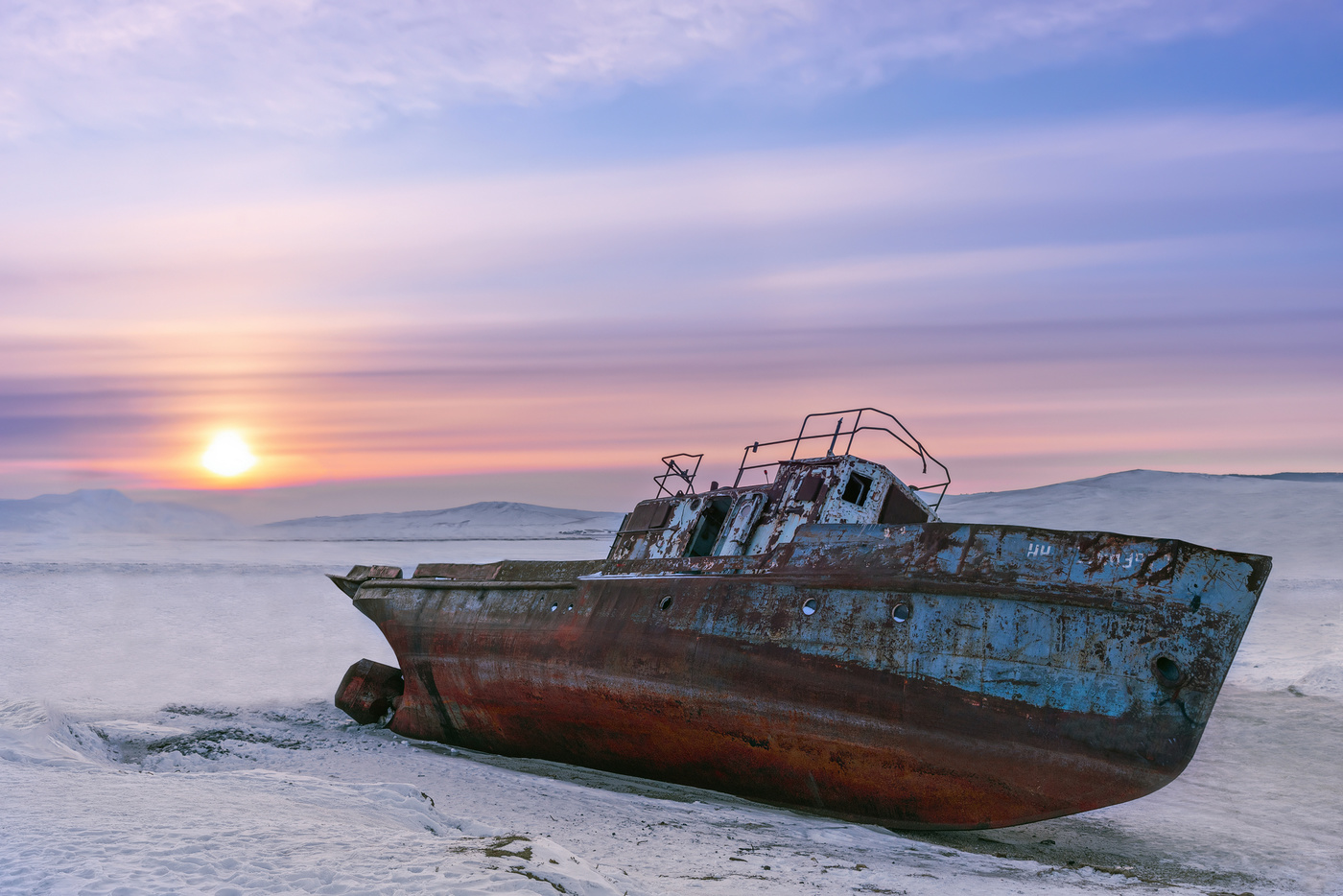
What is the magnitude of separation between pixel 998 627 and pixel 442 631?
27.4 ft

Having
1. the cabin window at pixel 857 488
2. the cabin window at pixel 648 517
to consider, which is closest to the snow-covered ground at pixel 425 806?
the cabin window at pixel 648 517

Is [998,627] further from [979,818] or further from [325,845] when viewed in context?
[325,845]

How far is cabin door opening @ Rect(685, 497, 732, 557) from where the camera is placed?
39.1ft

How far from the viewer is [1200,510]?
Result: 46.2 metres

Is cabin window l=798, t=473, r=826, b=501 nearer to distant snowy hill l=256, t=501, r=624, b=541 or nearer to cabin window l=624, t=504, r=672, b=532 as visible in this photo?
cabin window l=624, t=504, r=672, b=532

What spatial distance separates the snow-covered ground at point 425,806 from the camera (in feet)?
17.4

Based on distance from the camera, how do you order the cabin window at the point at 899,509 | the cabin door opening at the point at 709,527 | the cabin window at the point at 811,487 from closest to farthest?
the cabin window at the point at 811,487 < the cabin window at the point at 899,509 < the cabin door opening at the point at 709,527

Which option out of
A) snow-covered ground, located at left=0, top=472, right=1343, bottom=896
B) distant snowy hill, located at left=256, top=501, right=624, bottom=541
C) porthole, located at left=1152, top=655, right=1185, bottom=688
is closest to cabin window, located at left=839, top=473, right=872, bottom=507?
snow-covered ground, located at left=0, top=472, right=1343, bottom=896

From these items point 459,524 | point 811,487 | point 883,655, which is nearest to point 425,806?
point 883,655

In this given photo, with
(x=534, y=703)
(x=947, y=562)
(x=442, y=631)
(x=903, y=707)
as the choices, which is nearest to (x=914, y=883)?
(x=903, y=707)

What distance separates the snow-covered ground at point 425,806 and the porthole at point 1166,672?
1.52 meters

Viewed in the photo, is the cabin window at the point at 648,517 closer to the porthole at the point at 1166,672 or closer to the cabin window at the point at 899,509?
the cabin window at the point at 899,509

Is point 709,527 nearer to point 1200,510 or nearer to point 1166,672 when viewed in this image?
point 1166,672

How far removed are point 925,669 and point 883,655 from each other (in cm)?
40
